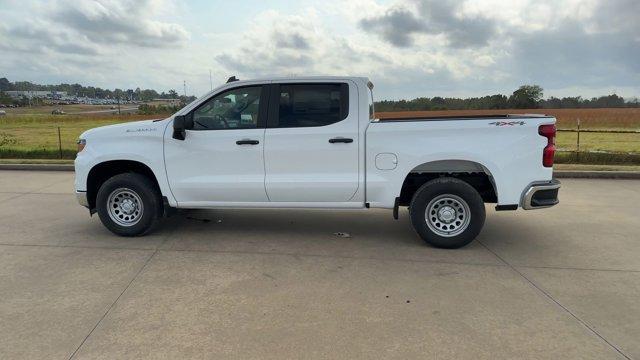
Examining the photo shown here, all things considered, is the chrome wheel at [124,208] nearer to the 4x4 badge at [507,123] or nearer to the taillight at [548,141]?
the 4x4 badge at [507,123]

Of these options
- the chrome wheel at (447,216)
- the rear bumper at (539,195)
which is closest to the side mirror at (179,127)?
the chrome wheel at (447,216)

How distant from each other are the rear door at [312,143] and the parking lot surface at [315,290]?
0.69 m

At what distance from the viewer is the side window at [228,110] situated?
216 inches

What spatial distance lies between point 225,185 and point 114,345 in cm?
253

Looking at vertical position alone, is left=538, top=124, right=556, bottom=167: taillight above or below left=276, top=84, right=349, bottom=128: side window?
below

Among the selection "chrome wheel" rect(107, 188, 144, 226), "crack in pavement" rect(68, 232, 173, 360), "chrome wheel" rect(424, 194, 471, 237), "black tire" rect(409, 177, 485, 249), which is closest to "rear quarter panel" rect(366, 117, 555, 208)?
"black tire" rect(409, 177, 485, 249)

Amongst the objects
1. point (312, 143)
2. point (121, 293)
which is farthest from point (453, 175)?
point (121, 293)

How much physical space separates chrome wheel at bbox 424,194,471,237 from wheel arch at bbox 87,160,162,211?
3278mm

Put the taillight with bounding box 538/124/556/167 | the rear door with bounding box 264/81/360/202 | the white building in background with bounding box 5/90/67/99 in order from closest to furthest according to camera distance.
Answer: the taillight with bounding box 538/124/556/167 → the rear door with bounding box 264/81/360/202 → the white building in background with bounding box 5/90/67/99

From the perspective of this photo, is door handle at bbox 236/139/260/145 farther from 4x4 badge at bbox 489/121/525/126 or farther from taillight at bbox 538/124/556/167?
taillight at bbox 538/124/556/167

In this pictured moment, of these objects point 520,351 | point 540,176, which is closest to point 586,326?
point 520,351

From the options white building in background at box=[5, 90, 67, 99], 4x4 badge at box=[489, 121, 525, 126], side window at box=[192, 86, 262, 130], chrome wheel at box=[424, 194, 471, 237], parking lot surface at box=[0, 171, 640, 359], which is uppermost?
white building in background at box=[5, 90, 67, 99]

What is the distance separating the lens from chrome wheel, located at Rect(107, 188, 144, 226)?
5.75 meters

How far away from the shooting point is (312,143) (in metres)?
5.29
